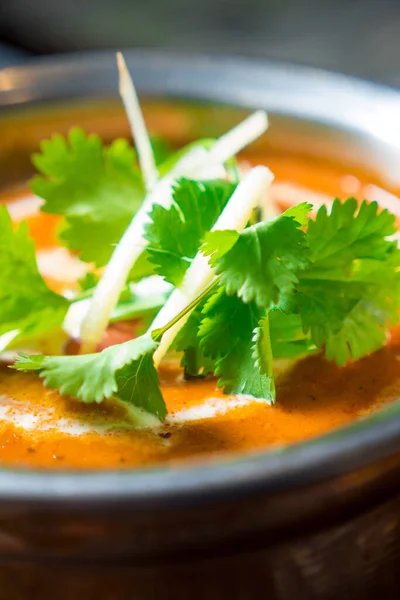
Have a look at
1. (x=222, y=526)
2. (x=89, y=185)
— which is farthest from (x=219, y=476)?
(x=89, y=185)

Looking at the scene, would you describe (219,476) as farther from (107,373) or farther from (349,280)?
(349,280)

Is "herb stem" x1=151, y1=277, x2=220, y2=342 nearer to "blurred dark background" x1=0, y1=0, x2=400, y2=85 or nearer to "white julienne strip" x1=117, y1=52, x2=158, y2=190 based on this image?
"white julienne strip" x1=117, y1=52, x2=158, y2=190

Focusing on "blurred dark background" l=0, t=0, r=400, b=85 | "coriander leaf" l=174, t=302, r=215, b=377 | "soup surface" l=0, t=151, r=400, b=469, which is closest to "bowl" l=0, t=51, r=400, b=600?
"soup surface" l=0, t=151, r=400, b=469

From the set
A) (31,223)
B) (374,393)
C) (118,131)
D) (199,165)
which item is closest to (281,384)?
(374,393)

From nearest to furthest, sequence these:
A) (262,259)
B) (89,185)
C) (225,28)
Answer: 1. (262,259)
2. (89,185)
3. (225,28)

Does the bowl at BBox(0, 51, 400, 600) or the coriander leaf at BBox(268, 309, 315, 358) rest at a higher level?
the coriander leaf at BBox(268, 309, 315, 358)

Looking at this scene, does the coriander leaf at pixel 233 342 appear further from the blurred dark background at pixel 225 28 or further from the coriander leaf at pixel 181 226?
the blurred dark background at pixel 225 28

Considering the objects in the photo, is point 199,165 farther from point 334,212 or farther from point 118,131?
point 118,131
